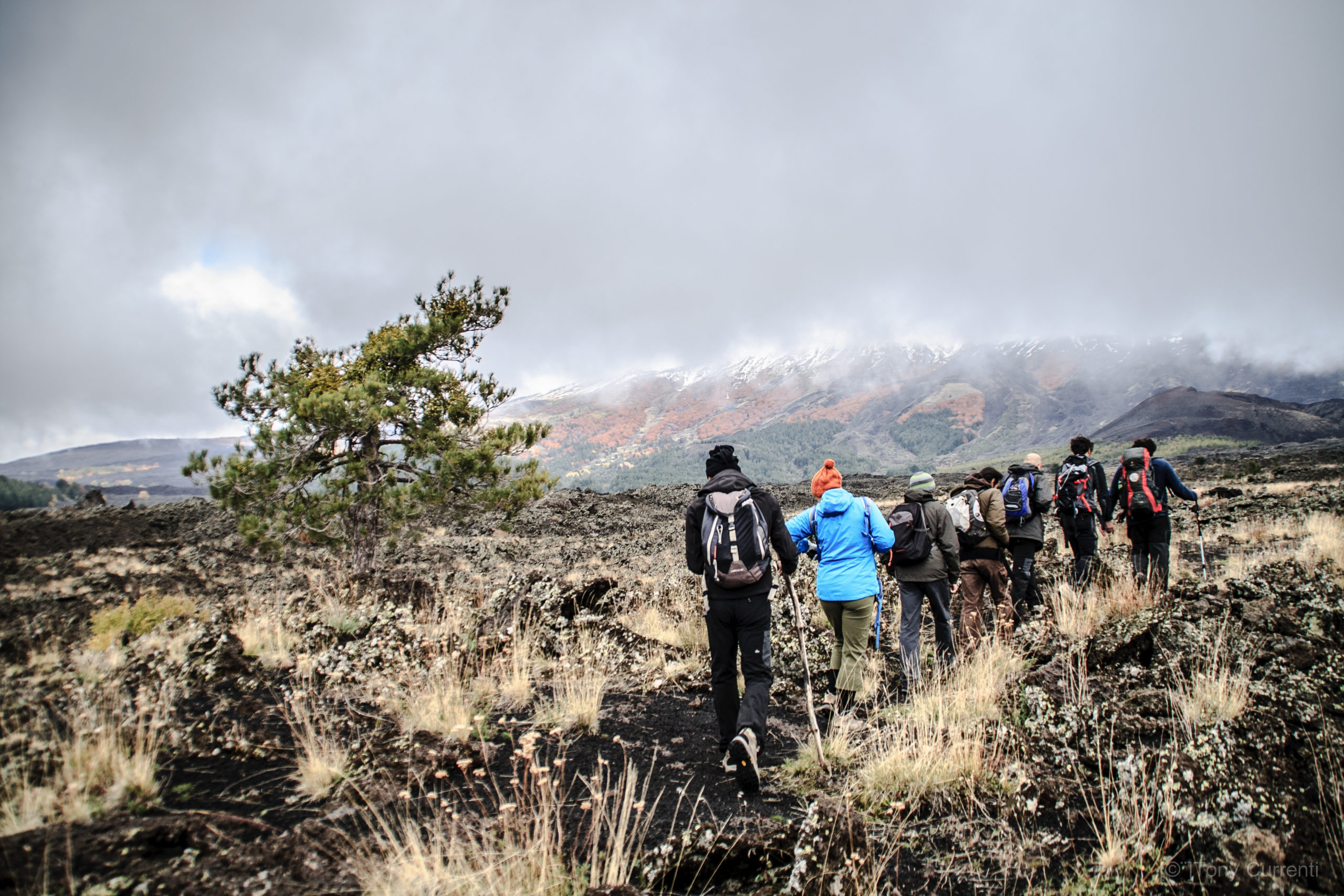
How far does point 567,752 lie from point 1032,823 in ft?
8.42

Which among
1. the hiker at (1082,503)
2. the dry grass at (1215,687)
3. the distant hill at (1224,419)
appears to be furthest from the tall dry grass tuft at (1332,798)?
the distant hill at (1224,419)

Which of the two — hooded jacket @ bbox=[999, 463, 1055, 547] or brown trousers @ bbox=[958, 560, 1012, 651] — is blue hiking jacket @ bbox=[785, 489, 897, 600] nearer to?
brown trousers @ bbox=[958, 560, 1012, 651]

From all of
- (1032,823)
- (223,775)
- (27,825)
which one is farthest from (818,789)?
(27,825)

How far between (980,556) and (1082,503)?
2133 millimetres

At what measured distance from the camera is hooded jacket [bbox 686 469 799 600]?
3.79 meters

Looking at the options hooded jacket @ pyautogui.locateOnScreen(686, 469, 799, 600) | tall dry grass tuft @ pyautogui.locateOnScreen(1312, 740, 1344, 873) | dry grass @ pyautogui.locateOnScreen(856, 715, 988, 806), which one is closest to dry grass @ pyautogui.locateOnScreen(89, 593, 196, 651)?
hooded jacket @ pyautogui.locateOnScreen(686, 469, 799, 600)

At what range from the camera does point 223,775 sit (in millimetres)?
3090

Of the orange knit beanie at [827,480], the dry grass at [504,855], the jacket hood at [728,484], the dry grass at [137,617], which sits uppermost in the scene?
the jacket hood at [728,484]

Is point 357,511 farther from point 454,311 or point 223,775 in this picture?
point 223,775

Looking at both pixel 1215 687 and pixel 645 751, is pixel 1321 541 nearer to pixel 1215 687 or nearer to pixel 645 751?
pixel 1215 687

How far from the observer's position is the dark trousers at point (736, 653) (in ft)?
12.4

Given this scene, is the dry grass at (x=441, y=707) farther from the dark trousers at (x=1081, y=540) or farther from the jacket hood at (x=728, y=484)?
the dark trousers at (x=1081, y=540)

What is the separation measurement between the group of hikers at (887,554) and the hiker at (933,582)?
0.01m

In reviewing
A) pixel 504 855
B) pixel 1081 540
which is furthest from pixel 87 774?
pixel 1081 540
